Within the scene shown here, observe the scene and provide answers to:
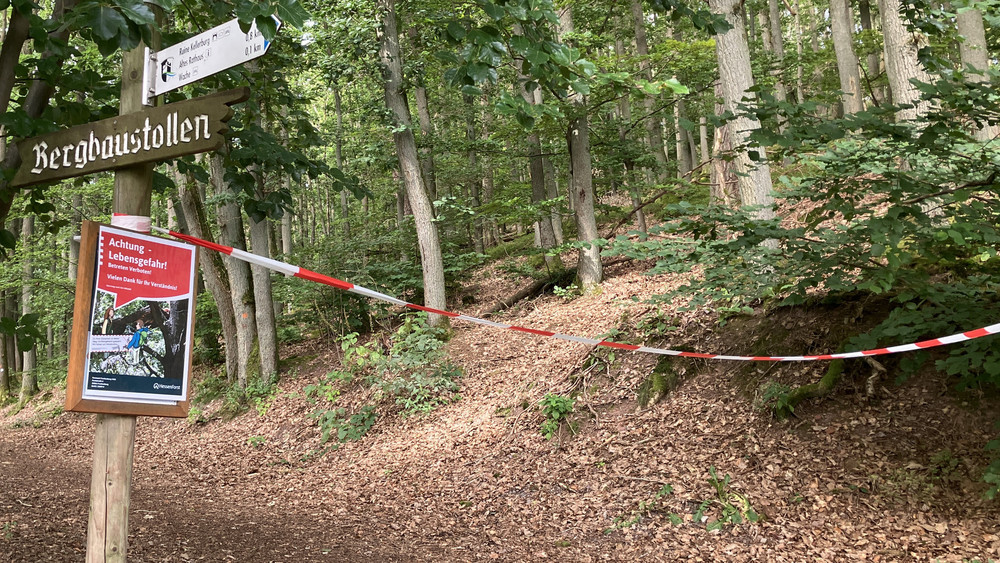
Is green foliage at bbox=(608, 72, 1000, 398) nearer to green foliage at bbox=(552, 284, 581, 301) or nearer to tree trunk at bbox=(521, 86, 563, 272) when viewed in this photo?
green foliage at bbox=(552, 284, 581, 301)

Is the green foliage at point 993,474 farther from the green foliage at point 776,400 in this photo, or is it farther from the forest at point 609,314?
the green foliage at point 776,400

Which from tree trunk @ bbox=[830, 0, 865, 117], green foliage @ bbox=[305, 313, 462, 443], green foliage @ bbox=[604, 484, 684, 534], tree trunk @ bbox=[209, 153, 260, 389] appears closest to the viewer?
green foliage @ bbox=[604, 484, 684, 534]

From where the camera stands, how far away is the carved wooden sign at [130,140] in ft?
9.19

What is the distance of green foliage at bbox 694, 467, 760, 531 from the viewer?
484cm

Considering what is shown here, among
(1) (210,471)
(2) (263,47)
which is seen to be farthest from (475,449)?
(2) (263,47)

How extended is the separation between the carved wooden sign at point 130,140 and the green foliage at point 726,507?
432cm

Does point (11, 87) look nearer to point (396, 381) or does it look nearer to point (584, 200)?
point (396, 381)

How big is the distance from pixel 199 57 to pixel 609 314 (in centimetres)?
756

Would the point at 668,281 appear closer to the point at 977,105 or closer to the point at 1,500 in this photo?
the point at 977,105

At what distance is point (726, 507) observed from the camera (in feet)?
16.3

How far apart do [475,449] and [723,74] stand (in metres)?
5.40

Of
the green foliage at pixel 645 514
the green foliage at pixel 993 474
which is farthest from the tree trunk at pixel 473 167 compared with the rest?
the green foliage at pixel 993 474

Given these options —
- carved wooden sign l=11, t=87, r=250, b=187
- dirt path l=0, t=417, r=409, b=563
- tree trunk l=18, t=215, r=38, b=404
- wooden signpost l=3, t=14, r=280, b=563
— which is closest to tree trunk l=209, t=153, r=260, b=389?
dirt path l=0, t=417, r=409, b=563

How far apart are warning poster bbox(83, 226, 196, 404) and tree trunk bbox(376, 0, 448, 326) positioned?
8493 millimetres
